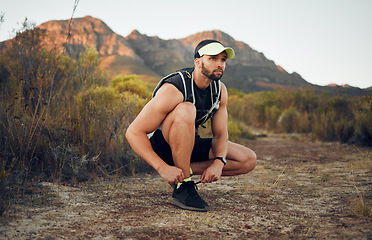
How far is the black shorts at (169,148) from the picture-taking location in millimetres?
3055

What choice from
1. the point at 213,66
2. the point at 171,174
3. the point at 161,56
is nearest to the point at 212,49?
the point at 213,66

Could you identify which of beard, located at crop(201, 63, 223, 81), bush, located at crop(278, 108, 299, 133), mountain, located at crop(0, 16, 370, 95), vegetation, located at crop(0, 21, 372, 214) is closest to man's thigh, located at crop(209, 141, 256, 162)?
beard, located at crop(201, 63, 223, 81)

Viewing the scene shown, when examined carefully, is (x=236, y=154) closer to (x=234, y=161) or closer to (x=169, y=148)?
(x=234, y=161)

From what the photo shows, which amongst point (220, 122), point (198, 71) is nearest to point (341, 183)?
point (220, 122)

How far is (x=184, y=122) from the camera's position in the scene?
108 inches

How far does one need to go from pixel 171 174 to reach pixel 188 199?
10.8 inches

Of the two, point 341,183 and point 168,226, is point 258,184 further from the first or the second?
point 168,226

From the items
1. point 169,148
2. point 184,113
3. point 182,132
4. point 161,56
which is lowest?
point 169,148

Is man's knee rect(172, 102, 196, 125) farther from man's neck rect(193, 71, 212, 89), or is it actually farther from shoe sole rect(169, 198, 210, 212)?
shoe sole rect(169, 198, 210, 212)

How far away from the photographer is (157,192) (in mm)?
3436

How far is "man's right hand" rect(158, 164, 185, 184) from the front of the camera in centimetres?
272

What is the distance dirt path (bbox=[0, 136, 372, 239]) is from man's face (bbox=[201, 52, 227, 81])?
1190 mm

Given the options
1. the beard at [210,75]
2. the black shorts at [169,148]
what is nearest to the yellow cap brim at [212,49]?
the beard at [210,75]

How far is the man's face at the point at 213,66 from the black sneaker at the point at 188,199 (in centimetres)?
98
